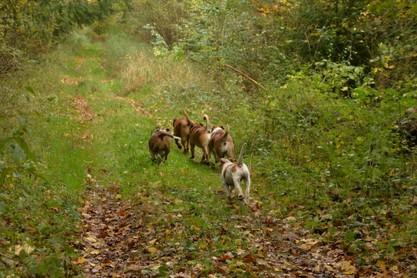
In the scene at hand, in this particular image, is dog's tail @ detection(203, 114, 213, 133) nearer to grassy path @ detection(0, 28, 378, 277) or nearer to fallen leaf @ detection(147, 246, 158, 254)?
grassy path @ detection(0, 28, 378, 277)

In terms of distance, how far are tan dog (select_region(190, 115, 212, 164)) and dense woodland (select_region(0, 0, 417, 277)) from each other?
1250 mm

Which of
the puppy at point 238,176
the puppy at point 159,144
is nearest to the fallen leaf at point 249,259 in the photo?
the puppy at point 238,176

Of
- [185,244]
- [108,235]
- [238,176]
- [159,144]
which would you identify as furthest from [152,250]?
[159,144]

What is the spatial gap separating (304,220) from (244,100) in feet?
30.4

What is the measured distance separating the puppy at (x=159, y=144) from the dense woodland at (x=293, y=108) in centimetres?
225

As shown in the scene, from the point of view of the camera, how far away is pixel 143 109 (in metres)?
22.7

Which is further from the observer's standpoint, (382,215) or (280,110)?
(280,110)

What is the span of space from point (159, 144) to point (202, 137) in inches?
56.6

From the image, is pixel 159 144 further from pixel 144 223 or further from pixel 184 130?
pixel 144 223

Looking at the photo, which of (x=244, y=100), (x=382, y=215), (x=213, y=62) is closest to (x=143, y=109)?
(x=213, y=62)

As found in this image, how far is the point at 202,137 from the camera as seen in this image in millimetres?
14664

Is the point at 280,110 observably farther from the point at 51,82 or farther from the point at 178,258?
the point at 51,82

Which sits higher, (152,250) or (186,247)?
(186,247)

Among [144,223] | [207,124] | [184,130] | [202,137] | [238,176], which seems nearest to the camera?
[144,223]
